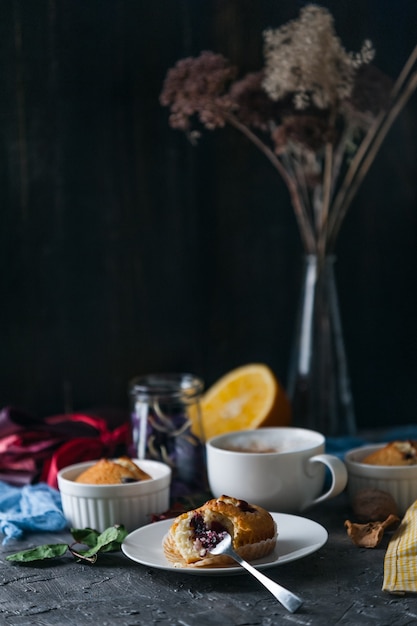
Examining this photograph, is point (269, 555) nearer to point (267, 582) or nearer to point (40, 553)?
point (267, 582)

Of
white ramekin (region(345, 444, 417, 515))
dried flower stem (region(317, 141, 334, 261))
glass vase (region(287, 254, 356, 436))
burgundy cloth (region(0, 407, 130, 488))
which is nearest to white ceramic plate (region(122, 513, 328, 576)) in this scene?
white ramekin (region(345, 444, 417, 515))

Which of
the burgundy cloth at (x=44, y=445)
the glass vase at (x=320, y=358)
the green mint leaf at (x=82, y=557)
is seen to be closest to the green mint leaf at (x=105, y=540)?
the green mint leaf at (x=82, y=557)

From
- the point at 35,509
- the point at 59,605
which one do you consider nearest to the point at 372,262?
the point at 35,509

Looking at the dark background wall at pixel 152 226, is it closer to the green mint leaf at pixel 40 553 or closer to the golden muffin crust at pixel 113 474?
the golden muffin crust at pixel 113 474

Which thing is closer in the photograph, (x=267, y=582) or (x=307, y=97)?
(x=267, y=582)

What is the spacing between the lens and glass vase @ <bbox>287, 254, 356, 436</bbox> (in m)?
1.55

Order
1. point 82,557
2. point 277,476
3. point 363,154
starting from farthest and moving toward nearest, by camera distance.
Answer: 1. point 363,154
2. point 277,476
3. point 82,557

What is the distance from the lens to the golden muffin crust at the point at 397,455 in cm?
123

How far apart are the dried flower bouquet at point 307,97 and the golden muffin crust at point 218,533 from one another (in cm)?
65

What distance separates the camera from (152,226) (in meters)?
1.74

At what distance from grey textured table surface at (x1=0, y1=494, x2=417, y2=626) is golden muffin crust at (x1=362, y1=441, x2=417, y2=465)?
0.52 ft

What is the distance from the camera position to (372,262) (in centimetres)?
178

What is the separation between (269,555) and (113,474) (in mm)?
266

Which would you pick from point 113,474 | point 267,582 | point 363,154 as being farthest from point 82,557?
point 363,154
